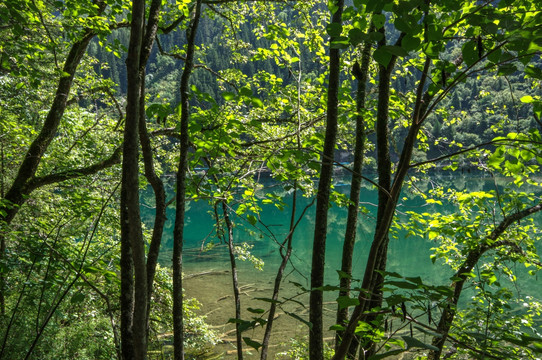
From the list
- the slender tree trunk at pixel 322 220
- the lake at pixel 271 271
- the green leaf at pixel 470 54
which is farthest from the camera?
the lake at pixel 271 271

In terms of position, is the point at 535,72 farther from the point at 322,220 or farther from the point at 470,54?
the point at 322,220

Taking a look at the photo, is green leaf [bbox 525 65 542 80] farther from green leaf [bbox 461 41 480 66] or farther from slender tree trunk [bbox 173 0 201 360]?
slender tree trunk [bbox 173 0 201 360]

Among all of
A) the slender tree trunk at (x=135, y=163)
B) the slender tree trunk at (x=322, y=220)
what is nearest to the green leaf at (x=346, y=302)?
the slender tree trunk at (x=135, y=163)

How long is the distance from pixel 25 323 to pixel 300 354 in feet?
14.8

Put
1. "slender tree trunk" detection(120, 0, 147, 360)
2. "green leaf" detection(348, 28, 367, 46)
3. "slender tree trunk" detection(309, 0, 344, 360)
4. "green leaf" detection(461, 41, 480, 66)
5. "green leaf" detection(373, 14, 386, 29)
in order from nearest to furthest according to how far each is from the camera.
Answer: "green leaf" detection(348, 28, 367, 46) < "green leaf" detection(461, 41, 480, 66) < "green leaf" detection(373, 14, 386, 29) < "slender tree trunk" detection(120, 0, 147, 360) < "slender tree trunk" detection(309, 0, 344, 360)

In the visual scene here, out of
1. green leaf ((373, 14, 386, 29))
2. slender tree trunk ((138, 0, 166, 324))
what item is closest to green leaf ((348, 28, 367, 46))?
green leaf ((373, 14, 386, 29))

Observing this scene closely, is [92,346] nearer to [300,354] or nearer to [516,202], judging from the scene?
[300,354]

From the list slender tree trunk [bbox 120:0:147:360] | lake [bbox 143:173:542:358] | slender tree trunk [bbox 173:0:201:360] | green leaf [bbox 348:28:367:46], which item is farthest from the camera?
lake [bbox 143:173:542:358]

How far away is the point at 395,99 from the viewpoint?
3602 mm

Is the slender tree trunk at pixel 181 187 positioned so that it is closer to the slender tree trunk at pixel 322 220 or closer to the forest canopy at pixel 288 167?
the forest canopy at pixel 288 167

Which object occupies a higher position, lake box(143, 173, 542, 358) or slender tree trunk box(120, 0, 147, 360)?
slender tree trunk box(120, 0, 147, 360)

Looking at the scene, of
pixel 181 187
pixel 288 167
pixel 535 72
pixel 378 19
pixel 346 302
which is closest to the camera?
pixel 346 302

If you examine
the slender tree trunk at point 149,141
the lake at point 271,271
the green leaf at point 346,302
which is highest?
the slender tree trunk at point 149,141

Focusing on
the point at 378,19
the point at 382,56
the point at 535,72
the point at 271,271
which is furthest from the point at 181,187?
the point at 271,271
